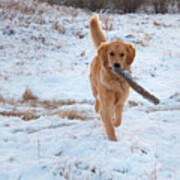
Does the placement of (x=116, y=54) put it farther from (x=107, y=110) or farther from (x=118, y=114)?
(x=118, y=114)

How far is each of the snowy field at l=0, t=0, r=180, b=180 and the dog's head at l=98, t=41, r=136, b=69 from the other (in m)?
0.90

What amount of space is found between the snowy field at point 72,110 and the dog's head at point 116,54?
897 mm

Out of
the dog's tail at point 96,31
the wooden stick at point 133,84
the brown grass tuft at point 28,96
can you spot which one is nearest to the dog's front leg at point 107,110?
the wooden stick at point 133,84

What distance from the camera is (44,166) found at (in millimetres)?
2178

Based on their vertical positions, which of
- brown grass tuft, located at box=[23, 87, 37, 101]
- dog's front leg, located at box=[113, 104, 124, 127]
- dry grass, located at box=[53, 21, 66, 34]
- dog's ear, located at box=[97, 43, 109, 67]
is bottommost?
brown grass tuft, located at box=[23, 87, 37, 101]

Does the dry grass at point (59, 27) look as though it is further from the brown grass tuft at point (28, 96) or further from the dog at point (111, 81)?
the dog at point (111, 81)

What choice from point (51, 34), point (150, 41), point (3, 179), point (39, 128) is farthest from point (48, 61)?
point (3, 179)

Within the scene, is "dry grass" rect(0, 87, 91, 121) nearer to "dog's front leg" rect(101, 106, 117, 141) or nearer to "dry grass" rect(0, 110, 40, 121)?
"dry grass" rect(0, 110, 40, 121)

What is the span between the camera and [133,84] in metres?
2.50

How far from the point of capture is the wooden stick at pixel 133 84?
2.31m

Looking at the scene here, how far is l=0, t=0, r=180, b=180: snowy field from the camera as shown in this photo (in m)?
2.19

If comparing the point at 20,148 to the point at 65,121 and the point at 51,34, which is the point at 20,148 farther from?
the point at 51,34

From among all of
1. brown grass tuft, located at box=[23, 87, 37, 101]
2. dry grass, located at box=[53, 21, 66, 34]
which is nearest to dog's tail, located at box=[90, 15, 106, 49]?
brown grass tuft, located at box=[23, 87, 37, 101]

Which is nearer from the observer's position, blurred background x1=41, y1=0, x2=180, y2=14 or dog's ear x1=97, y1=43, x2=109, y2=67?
dog's ear x1=97, y1=43, x2=109, y2=67
